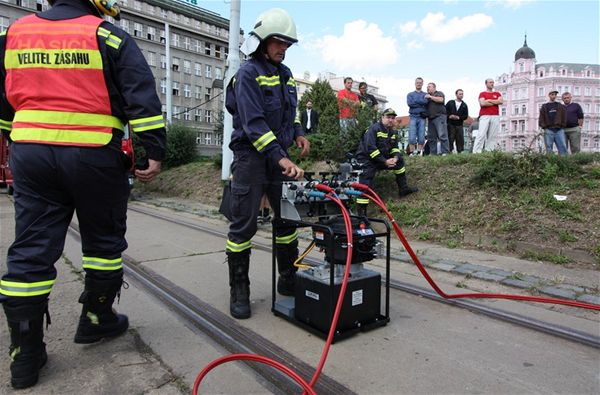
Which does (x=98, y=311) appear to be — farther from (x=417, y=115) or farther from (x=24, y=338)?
(x=417, y=115)

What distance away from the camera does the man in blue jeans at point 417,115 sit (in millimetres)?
10078

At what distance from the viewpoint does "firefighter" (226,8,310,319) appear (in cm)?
316

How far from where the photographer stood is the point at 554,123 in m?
10.1

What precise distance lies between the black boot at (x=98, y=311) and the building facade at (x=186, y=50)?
52764 mm

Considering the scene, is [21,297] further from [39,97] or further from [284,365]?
[284,365]

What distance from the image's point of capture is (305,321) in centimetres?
310

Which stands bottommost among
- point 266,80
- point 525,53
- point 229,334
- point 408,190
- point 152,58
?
point 229,334

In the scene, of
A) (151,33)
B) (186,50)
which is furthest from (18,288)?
(186,50)

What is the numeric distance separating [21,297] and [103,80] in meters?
1.24

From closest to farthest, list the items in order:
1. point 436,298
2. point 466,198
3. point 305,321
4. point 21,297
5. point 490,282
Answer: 1. point 21,297
2. point 305,321
3. point 436,298
4. point 490,282
5. point 466,198

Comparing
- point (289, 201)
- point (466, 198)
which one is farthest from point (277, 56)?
point (466, 198)

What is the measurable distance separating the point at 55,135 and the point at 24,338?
1101 mm

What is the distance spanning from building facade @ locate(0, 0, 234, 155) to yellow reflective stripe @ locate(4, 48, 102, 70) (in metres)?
53.2

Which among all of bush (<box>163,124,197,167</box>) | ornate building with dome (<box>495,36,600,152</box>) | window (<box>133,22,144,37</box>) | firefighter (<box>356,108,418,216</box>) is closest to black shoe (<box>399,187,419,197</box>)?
firefighter (<box>356,108,418,216</box>)
